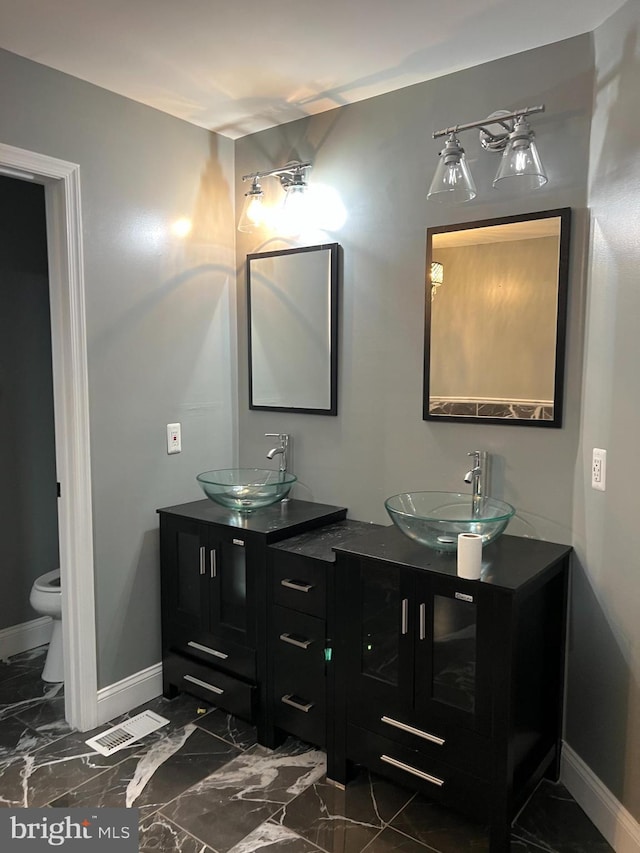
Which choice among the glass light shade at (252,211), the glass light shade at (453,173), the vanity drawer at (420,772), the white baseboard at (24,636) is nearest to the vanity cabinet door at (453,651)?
the vanity drawer at (420,772)

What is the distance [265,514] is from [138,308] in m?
1.02

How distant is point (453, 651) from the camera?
74.8 inches

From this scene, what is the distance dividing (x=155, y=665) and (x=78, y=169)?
6.86ft

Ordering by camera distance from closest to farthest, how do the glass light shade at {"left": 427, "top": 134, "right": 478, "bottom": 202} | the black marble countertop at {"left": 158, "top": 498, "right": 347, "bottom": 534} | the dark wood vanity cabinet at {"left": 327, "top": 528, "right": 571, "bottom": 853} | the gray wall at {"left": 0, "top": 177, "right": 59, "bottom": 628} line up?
1. the dark wood vanity cabinet at {"left": 327, "top": 528, "right": 571, "bottom": 853}
2. the glass light shade at {"left": 427, "top": 134, "right": 478, "bottom": 202}
3. the black marble countertop at {"left": 158, "top": 498, "right": 347, "bottom": 534}
4. the gray wall at {"left": 0, "top": 177, "right": 59, "bottom": 628}

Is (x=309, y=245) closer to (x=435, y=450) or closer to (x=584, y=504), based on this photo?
(x=435, y=450)

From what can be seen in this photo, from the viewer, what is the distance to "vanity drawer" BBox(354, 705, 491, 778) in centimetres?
184

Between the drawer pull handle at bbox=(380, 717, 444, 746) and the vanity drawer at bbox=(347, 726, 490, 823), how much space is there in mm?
62

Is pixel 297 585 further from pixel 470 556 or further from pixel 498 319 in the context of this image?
pixel 498 319

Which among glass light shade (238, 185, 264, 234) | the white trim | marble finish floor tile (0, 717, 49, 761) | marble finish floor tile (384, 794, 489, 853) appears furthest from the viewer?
glass light shade (238, 185, 264, 234)

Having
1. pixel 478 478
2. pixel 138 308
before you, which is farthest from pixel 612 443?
pixel 138 308

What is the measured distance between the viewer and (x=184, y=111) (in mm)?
2703

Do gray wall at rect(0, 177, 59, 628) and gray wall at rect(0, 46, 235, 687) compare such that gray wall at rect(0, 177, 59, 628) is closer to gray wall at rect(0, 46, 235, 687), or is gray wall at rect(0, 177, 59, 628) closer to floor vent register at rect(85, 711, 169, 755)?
gray wall at rect(0, 46, 235, 687)

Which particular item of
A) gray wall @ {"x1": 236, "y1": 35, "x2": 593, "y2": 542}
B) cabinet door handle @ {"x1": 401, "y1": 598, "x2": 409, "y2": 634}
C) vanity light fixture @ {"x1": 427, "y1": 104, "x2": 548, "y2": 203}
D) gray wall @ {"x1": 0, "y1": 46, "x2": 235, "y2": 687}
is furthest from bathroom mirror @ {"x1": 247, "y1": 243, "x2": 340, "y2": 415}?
cabinet door handle @ {"x1": 401, "y1": 598, "x2": 409, "y2": 634}

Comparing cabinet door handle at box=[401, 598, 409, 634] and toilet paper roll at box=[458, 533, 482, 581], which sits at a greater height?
toilet paper roll at box=[458, 533, 482, 581]
